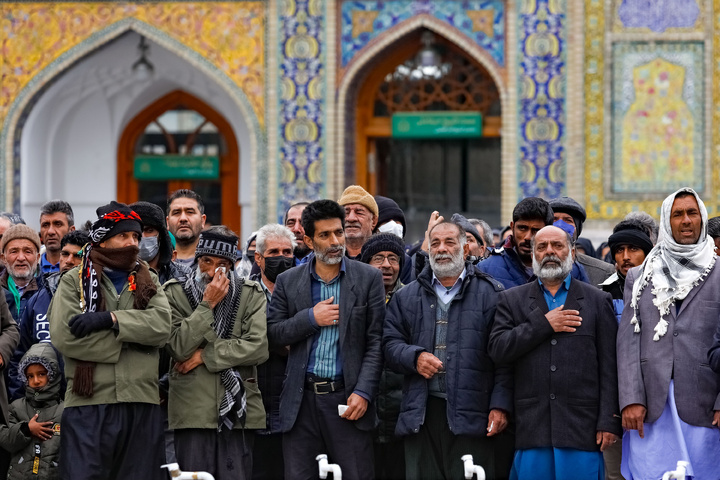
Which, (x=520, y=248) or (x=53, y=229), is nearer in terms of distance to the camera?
(x=520, y=248)

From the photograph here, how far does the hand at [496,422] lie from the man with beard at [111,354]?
157 centimetres

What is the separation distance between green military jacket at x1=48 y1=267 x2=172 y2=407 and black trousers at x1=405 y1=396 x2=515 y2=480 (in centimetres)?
128

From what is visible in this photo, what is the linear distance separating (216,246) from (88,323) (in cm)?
82

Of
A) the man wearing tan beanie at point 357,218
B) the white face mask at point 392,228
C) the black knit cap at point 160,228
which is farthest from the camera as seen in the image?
the white face mask at point 392,228

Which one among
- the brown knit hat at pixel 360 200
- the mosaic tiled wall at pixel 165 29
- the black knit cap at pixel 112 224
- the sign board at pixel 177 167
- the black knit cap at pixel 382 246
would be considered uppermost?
the mosaic tiled wall at pixel 165 29

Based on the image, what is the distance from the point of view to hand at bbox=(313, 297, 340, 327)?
18.6 ft

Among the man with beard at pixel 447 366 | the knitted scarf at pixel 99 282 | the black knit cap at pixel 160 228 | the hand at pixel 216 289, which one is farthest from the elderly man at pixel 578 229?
the knitted scarf at pixel 99 282

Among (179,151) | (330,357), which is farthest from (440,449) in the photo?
(179,151)

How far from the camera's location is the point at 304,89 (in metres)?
13.3

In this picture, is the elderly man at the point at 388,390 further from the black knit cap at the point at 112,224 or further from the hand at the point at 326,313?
the black knit cap at the point at 112,224

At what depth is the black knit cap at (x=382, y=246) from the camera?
6.34 m

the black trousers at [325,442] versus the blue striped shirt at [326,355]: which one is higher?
the blue striped shirt at [326,355]

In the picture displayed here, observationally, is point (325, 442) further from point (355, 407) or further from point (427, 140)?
point (427, 140)

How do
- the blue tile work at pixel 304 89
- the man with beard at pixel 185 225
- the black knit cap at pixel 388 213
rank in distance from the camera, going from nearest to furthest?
the man with beard at pixel 185 225 < the black knit cap at pixel 388 213 < the blue tile work at pixel 304 89
